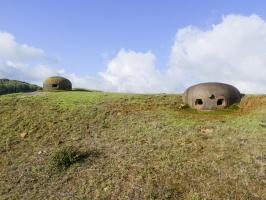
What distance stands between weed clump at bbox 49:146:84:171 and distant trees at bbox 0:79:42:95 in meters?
45.1

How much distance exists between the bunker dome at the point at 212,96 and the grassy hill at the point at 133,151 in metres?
0.63

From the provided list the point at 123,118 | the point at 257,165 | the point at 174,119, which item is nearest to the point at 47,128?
the point at 123,118

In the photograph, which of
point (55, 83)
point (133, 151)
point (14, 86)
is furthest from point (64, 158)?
point (14, 86)

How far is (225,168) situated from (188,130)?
468 centimetres

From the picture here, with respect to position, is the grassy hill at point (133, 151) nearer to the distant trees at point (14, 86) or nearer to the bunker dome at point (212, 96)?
the bunker dome at point (212, 96)

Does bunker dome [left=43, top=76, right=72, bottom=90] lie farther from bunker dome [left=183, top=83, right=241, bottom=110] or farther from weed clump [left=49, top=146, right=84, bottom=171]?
weed clump [left=49, top=146, right=84, bottom=171]

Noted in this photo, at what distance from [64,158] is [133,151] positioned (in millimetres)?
3258

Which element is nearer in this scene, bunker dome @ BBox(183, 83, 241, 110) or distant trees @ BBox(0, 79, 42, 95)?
bunker dome @ BBox(183, 83, 241, 110)

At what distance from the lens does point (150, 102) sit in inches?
1024

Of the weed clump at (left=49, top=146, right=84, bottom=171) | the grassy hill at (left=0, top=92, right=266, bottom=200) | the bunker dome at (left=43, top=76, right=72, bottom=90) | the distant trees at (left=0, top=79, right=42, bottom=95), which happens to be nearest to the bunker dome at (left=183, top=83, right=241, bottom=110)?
the grassy hill at (left=0, top=92, right=266, bottom=200)

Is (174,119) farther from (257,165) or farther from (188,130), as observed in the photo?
(257,165)

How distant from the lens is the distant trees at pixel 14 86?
60.8 m

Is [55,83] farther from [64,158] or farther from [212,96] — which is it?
[64,158]

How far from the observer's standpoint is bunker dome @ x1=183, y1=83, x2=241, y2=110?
79.0ft
